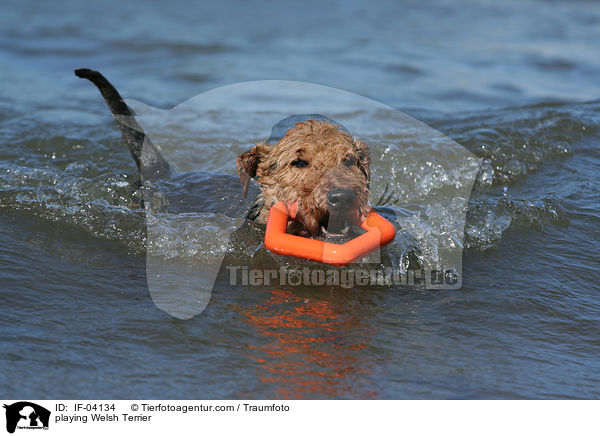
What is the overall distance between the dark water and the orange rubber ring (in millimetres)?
284

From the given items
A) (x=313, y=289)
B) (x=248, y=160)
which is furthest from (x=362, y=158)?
(x=313, y=289)

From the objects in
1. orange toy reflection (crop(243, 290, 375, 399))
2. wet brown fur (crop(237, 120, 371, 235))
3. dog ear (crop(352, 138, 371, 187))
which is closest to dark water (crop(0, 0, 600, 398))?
orange toy reflection (crop(243, 290, 375, 399))

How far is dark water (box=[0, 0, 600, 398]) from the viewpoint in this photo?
299 centimetres

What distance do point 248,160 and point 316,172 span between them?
667mm

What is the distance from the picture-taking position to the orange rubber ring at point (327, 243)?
377 cm

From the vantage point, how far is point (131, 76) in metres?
10.1

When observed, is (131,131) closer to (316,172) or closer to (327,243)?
(316,172)
